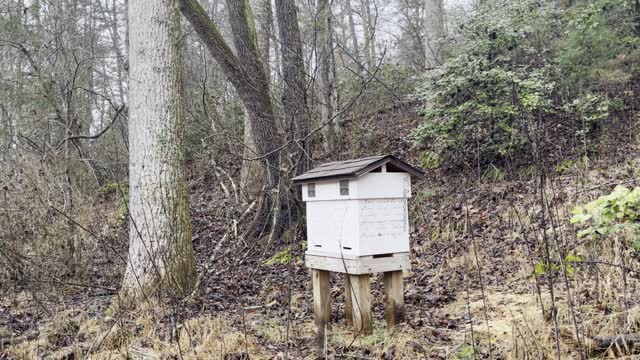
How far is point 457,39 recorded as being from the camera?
9.45 metres

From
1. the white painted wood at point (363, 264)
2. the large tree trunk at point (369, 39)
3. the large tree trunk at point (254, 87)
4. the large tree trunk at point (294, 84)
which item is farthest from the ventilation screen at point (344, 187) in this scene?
the large tree trunk at point (369, 39)

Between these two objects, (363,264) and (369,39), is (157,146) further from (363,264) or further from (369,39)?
(369,39)

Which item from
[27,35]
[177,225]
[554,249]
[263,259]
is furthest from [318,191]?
[27,35]

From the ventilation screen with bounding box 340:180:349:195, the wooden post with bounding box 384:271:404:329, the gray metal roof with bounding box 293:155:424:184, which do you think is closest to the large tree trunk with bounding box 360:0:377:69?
the gray metal roof with bounding box 293:155:424:184

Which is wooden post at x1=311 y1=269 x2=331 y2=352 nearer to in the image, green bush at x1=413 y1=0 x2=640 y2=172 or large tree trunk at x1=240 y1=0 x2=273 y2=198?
green bush at x1=413 y1=0 x2=640 y2=172

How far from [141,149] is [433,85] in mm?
5057

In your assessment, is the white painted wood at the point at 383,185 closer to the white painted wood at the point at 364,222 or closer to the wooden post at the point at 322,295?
the white painted wood at the point at 364,222

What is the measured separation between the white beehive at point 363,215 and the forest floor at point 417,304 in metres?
0.49

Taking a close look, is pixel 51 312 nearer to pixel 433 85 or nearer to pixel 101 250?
pixel 101 250

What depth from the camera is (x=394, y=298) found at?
4.39 metres

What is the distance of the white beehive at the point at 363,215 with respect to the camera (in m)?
4.18

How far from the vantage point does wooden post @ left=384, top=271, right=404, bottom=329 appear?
172 inches

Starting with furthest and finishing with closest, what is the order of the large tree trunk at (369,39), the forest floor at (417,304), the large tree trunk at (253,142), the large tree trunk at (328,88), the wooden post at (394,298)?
the large tree trunk at (328,88) < the large tree trunk at (369,39) < the large tree trunk at (253,142) < the wooden post at (394,298) < the forest floor at (417,304)

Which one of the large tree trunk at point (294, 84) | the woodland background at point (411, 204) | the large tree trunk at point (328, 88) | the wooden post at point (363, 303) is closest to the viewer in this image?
the woodland background at point (411, 204)
